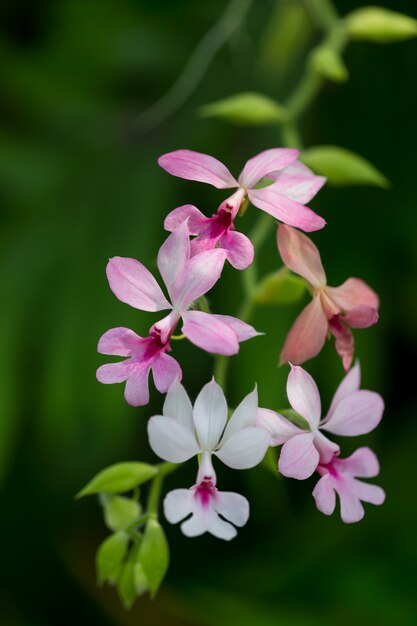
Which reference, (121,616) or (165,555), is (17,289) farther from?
(165,555)

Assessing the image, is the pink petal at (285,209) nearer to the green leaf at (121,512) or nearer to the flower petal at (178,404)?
the flower petal at (178,404)

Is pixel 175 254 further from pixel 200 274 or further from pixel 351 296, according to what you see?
pixel 351 296

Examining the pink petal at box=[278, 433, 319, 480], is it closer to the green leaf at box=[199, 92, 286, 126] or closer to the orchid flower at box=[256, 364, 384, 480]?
the orchid flower at box=[256, 364, 384, 480]

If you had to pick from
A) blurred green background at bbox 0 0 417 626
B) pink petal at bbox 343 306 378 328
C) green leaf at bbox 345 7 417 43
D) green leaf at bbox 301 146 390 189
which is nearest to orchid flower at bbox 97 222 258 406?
pink petal at bbox 343 306 378 328

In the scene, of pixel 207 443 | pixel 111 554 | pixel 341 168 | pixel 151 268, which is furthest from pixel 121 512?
pixel 151 268

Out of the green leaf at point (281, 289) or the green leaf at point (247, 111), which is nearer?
the green leaf at point (281, 289)

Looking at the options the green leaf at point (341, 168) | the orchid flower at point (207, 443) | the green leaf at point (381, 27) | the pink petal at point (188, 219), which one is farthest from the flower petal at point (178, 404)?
the green leaf at point (381, 27)

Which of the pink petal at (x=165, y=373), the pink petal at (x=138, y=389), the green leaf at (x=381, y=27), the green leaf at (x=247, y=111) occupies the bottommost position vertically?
the pink petal at (x=138, y=389)
